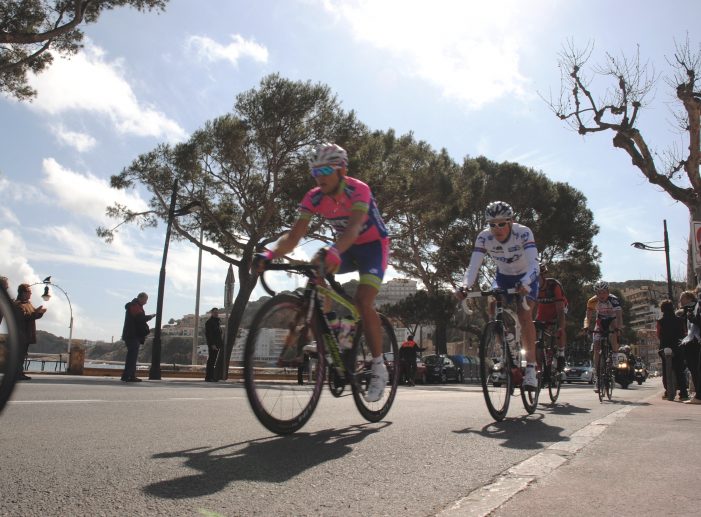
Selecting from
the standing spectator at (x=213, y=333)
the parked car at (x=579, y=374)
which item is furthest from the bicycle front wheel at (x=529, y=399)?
the parked car at (x=579, y=374)

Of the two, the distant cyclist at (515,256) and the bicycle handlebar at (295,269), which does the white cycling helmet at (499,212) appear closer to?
the distant cyclist at (515,256)

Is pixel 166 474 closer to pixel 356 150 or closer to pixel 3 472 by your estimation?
pixel 3 472

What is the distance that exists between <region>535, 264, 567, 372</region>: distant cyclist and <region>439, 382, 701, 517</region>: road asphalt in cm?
347

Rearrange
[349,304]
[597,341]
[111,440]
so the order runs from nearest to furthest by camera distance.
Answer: [111,440] < [349,304] < [597,341]

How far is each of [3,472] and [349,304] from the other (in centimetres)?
219

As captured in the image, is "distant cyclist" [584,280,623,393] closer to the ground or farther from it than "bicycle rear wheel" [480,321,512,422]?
farther from it

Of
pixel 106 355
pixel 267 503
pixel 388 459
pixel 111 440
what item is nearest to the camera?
pixel 267 503

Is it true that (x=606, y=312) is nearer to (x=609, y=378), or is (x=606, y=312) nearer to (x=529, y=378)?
(x=609, y=378)

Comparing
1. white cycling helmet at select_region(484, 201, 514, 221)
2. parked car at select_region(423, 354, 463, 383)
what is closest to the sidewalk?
white cycling helmet at select_region(484, 201, 514, 221)

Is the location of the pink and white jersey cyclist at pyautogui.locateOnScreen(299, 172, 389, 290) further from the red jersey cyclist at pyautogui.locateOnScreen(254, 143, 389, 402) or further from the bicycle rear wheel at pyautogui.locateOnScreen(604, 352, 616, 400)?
the bicycle rear wheel at pyautogui.locateOnScreen(604, 352, 616, 400)


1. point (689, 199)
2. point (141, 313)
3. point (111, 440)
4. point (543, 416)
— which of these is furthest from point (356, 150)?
point (111, 440)

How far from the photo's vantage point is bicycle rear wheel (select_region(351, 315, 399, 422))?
3947 mm

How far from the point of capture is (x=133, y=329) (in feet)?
40.8

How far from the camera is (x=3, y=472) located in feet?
7.11
